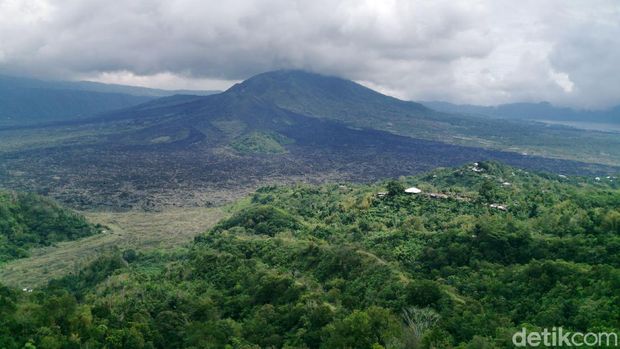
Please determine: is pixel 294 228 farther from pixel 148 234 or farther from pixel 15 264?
pixel 15 264

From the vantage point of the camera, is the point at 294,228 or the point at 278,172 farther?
the point at 278,172

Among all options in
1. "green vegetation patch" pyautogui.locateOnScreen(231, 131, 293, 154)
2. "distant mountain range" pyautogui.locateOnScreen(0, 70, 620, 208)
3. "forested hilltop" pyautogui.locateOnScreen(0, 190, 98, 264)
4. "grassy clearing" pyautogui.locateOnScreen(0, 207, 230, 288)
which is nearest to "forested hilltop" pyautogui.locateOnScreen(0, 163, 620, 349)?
"grassy clearing" pyautogui.locateOnScreen(0, 207, 230, 288)

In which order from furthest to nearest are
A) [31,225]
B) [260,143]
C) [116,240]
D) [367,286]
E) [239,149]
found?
[260,143] < [239,149] < [116,240] < [31,225] < [367,286]

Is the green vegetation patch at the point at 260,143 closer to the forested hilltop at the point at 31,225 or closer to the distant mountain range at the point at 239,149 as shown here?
the distant mountain range at the point at 239,149

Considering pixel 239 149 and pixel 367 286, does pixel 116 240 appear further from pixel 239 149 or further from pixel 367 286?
pixel 239 149

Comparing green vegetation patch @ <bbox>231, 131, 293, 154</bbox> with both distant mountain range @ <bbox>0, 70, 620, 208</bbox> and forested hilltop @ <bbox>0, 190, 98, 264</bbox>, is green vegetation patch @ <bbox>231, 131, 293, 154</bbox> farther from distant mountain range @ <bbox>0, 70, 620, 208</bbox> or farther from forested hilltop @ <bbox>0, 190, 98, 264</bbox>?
forested hilltop @ <bbox>0, 190, 98, 264</bbox>

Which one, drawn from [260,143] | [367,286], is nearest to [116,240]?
[367,286]

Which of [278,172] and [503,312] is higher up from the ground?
[503,312]

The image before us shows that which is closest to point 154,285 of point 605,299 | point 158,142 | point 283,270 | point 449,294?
point 283,270
